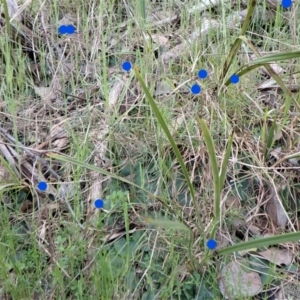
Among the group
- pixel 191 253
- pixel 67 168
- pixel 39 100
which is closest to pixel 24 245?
pixel 67 168

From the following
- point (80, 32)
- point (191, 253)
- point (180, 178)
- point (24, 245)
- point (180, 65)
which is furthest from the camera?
point (80, 32)

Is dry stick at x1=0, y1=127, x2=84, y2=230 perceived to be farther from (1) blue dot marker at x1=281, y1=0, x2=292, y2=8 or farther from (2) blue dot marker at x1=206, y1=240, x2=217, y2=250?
(1) blue dot marker at x1=281, y1=0, x2=292, y2=8

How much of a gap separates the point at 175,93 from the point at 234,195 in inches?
16.3

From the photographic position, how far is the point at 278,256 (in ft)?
4.93

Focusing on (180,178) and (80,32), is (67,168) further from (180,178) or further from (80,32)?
(80,32)

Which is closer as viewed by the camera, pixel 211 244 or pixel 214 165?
pixel 214 165

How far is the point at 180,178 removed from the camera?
1654 millimetres

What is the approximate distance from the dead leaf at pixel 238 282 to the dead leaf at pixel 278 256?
61mm

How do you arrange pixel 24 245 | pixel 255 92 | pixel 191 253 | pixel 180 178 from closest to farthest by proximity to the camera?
1. pixel 191 253
2. pixel 24 245
3. pixel 180 178
4. pixel 255 92

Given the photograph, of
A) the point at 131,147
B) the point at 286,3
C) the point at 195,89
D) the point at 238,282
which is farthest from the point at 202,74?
the point at 238,282

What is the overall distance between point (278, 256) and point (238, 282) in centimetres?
15

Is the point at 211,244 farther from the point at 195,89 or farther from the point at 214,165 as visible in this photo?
the point at 195,89

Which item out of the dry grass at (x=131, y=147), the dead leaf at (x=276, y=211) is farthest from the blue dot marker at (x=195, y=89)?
the dead leaf at (x=276, y=211)

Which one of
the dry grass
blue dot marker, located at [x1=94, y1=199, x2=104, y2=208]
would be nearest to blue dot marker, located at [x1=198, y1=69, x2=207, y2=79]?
the dry grass
